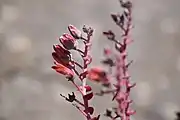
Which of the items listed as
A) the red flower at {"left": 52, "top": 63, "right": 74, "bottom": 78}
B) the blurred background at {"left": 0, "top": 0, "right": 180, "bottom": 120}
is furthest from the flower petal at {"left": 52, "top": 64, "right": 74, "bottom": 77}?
the blurred background at {"left": 0, "top": 0, "right": 180, "bottom": 120}

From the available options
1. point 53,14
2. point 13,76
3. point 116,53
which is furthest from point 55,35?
point 116,53

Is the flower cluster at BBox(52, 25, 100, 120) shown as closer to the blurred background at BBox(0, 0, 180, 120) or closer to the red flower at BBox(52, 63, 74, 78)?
the red flower at BBox(52, 63, 74, 78)

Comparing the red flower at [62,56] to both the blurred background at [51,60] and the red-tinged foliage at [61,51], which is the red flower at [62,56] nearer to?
the red-tinged foliage at [61,51]

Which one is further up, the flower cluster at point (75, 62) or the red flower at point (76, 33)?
the red flower at point (76, 33)

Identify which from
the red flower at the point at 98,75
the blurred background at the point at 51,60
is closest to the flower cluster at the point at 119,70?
the red flower at the point at 98,75

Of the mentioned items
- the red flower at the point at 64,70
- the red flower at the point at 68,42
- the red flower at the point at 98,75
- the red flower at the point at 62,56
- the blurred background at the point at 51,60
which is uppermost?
the blurred background at the point at 51,60

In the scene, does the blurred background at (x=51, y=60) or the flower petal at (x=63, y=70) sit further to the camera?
the blurred background at (x=51, y=60)

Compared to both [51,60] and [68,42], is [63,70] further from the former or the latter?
[51,60]
